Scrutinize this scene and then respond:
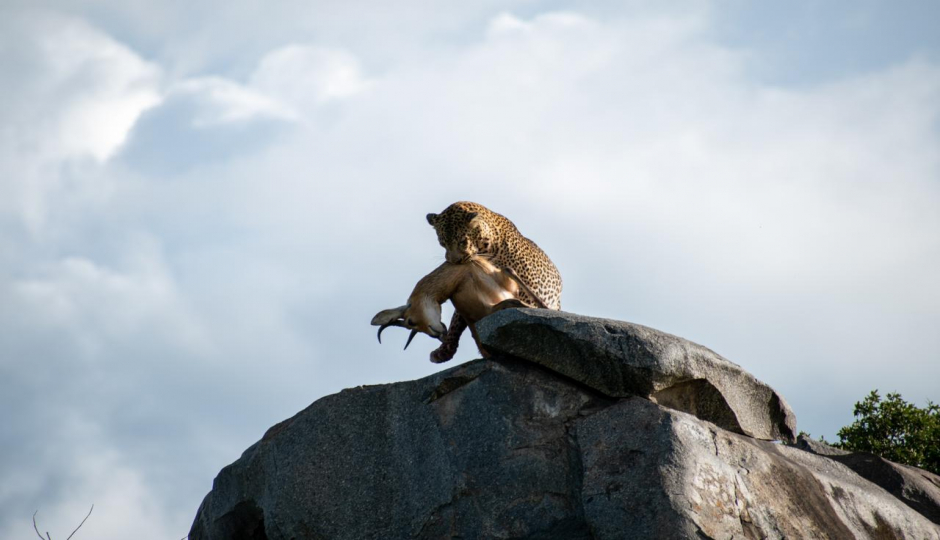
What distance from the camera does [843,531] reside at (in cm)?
729

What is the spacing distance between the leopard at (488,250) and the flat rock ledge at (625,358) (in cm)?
109

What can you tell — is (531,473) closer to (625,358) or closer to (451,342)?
(625,358)

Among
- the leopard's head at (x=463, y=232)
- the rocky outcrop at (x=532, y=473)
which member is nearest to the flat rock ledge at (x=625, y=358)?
the rocky outcrop at (x=532, y=473)

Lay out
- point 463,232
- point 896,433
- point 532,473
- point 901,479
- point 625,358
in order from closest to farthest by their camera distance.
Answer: point 532,473
point 625,358
point 901,479
point 463,232
point 896,433

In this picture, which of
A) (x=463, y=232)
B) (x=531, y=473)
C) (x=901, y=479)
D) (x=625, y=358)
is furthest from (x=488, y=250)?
(x=901, y=479)

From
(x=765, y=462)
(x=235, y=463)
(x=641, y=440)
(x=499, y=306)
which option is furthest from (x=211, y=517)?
(x=765, y=462)

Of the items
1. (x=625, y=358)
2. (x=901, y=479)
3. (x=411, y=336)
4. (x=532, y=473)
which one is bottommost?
(x=901, y=479)

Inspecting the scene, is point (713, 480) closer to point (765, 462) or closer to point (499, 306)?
point (765, 462)

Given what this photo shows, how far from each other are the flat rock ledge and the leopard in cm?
109

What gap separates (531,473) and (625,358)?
40.0 inches

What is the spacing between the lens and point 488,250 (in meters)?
8.81

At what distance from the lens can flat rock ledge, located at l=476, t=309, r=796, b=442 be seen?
23.8 ft

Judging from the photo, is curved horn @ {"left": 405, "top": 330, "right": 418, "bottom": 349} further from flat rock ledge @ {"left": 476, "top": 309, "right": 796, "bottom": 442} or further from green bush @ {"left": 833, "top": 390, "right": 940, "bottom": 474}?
green bush @ {"left": 833, "top": 390, "right": 940, "bottom": 474}

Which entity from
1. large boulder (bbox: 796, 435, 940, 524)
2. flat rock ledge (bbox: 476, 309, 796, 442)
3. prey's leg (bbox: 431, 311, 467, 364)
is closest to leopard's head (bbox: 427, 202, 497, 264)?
prey's leg (bbox: 431, 311, 467, 364)
